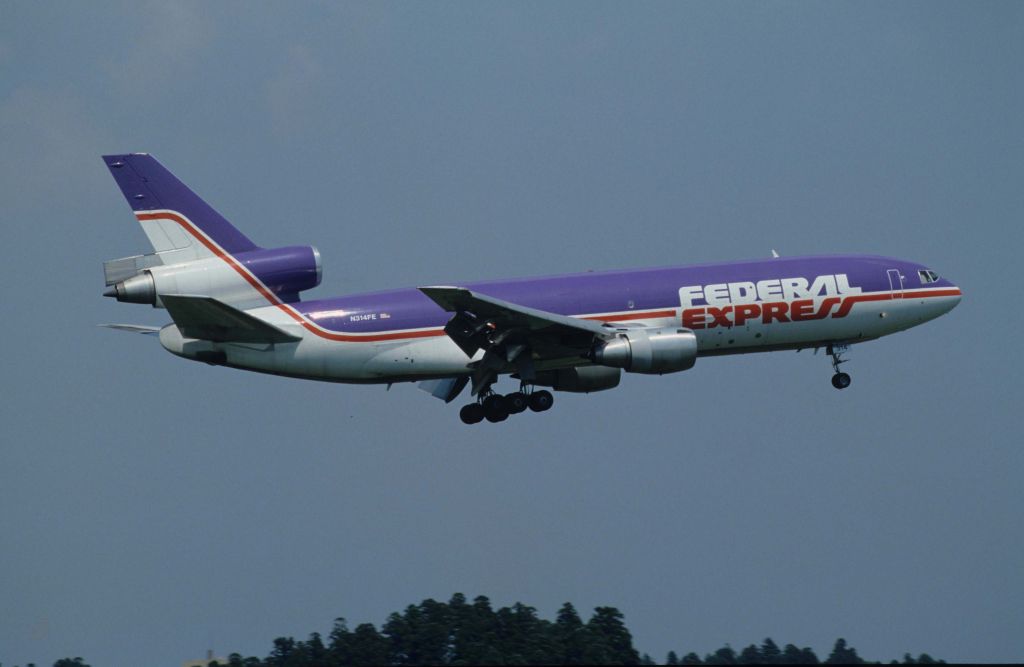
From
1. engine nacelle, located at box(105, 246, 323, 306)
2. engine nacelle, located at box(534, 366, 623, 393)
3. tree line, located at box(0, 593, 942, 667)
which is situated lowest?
tree line, located at box(0, 593, 942, 667)

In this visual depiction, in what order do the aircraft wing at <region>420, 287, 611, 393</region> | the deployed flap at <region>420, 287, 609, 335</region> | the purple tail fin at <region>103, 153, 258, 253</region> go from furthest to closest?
the purple tail fin at <region>103, 153, 258, 253</region> → the aircraft wing at <region>420, 287, 611, 393</region> → the deployed flap at <region>420, 287, 609, 335</region>

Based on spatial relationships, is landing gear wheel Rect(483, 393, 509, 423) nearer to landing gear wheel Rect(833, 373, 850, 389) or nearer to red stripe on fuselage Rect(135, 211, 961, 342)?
red stripe on fuselage Rect(135, 211, 961, 342)

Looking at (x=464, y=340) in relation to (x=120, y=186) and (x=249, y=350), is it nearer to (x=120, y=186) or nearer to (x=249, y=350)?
(x=249, y=350)

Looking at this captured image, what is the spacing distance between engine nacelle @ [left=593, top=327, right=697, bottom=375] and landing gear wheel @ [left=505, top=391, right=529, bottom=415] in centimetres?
467

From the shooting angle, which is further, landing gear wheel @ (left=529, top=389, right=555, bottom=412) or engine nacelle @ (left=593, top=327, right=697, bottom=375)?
landing gear wheel @ (left=529, top=389, right=555, bottom=412)

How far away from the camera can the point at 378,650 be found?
63.9 meters

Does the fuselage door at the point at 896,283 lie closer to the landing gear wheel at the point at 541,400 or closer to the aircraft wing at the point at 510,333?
the aircraft wing at the point at 510,333

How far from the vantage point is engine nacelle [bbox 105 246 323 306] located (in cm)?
4988

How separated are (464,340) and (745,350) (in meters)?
10.2

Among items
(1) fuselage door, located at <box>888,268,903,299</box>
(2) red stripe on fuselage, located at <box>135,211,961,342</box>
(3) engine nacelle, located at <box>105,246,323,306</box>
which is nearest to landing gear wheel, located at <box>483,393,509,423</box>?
(2) red stripe on fuselage, located at <box>135,211,961,342</box>

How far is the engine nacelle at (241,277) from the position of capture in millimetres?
49875

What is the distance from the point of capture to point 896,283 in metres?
54.8

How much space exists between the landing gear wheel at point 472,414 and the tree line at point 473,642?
10629mm

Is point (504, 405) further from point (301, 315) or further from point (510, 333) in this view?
point (301, 315)
